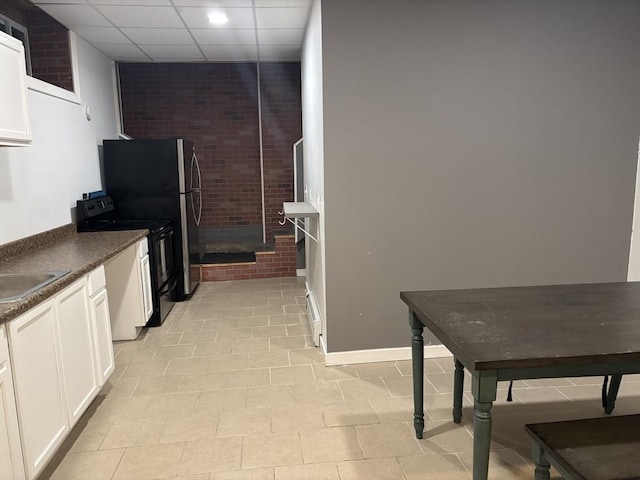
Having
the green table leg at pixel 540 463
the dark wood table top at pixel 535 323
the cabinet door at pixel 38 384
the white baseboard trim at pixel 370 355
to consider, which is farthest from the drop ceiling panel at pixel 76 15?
the green table leg at pixel 540 463

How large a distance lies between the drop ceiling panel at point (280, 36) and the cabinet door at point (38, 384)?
319 cm

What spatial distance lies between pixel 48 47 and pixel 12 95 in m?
1.87

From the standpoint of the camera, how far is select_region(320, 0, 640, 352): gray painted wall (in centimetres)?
309

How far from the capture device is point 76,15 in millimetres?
3713

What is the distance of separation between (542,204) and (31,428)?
10.8 ft

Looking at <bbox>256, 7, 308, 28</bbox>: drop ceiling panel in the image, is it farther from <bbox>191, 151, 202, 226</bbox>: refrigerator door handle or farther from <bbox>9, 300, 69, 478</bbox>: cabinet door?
<bbox>9, 300, 69, 478</bbox>: cabinet door

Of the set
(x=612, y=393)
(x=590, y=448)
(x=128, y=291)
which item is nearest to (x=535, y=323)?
(x=590, y=448)

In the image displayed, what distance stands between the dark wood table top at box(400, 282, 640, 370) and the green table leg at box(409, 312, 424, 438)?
0.10m

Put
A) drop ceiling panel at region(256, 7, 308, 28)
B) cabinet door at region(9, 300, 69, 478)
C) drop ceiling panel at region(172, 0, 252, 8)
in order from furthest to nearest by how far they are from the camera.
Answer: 1. drop ceiling panel at region(256, 7, 308, 28)
2. drop ceiling panel at region(172, 0, 252, 8)
3. cabinet door at region(9, 300, 69, 478)

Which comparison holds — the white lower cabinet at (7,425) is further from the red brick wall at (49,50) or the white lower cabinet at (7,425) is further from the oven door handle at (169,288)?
the red brick wall at (49,50)

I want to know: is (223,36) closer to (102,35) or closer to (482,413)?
(102,35)

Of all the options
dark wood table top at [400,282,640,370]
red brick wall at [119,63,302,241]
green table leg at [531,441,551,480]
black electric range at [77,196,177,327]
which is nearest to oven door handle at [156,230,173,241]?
black electric range at [77,196,177,327]

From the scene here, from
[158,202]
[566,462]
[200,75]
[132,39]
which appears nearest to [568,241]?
[566,462]

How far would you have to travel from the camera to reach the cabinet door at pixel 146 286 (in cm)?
383
